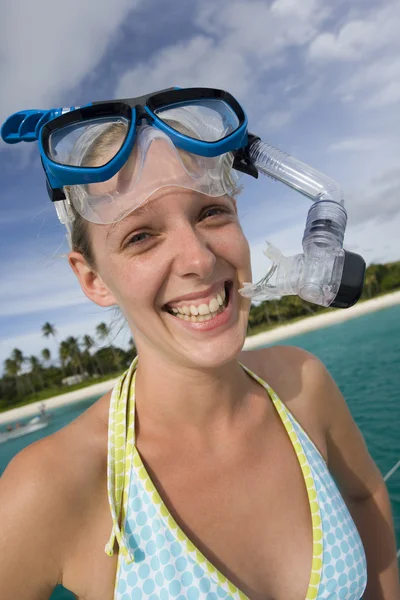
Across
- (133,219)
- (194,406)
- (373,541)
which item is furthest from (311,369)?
(133,219)

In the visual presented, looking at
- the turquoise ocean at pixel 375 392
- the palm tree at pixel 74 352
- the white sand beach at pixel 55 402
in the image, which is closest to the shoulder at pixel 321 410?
the turquoise ocean at pixel 375 392

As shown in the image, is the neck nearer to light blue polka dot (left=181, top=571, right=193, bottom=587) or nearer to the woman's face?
the woman's face

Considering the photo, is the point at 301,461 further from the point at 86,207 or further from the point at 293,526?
the point at 86,207

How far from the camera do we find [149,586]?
1.19m

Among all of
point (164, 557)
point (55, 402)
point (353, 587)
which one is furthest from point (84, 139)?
point (55, 402)

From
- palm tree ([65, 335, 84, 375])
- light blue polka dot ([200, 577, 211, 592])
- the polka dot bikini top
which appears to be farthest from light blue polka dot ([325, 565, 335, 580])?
palm tree ([65, 335, 84, 375])

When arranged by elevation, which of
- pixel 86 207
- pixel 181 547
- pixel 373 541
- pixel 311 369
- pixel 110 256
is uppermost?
pixel 86 207

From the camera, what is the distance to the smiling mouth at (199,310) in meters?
1.31

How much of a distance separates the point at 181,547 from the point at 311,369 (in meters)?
0.91

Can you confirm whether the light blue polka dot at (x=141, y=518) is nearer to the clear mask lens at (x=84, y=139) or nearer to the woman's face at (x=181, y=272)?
the woman's face at (x=181, y=272)

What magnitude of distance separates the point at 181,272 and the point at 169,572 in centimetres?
85

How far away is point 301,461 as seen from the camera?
152cm

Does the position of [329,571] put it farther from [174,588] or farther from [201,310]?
[201,310]

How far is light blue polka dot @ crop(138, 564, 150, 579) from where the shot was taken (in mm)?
1205
